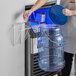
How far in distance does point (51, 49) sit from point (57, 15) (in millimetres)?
444

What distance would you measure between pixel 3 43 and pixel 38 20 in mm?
596

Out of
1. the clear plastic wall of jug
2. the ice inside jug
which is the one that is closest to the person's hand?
the ice inside jug

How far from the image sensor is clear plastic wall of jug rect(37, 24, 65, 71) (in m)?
2.16

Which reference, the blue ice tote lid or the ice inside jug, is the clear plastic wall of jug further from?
the blue ice tote lid

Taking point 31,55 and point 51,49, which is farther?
point 51,49

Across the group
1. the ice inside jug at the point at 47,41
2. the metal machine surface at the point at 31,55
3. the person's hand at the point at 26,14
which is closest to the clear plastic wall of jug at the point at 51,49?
the ice inside jug at the point at 47,41

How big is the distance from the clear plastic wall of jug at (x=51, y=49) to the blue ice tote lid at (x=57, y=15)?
157 millimetres

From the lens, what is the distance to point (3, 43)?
1.57m

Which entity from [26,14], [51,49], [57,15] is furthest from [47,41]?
[26,14]

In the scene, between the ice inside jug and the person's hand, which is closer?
→ the person's hand

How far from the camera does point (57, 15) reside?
1977 millimetres

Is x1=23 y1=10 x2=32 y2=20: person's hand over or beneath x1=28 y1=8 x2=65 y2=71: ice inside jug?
over

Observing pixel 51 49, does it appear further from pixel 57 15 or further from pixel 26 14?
pixel 26 14

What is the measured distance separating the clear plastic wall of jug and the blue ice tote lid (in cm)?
16
